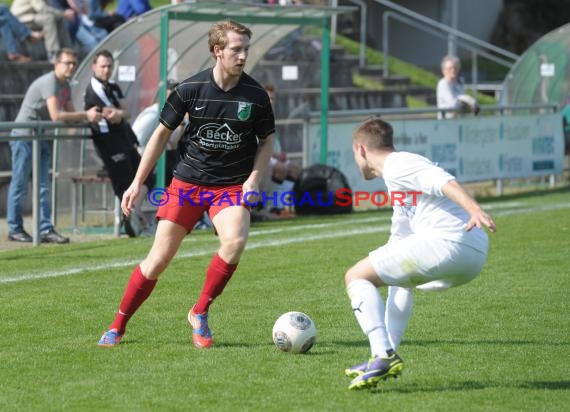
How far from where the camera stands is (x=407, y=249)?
6473 mm

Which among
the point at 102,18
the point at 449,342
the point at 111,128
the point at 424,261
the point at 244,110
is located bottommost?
the point at 449,342

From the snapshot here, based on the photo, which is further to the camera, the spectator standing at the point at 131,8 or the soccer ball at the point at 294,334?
the spectator standing at the point at 131,8

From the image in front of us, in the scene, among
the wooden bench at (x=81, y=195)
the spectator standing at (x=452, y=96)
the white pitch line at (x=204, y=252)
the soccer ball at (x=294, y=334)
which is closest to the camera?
the soccer ball at (x=294, y=334)

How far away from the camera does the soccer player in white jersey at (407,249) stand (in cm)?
640

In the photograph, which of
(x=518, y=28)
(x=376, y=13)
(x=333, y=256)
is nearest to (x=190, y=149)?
(x=333, y=256)

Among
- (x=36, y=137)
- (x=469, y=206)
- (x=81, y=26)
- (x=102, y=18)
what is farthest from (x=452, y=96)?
(x=469, y=206)

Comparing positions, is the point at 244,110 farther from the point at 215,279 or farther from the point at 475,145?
the point at 475,145

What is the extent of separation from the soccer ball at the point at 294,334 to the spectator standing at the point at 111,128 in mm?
6226

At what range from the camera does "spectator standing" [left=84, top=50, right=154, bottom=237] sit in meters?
13.4

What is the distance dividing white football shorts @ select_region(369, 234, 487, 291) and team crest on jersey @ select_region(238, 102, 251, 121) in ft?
5.28

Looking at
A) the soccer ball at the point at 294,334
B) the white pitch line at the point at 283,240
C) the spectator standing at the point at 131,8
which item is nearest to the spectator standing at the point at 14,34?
the spectator standing at the point at 131,8

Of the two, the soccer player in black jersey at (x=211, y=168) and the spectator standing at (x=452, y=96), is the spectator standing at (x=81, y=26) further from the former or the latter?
the soccer player in black jersey at (x=211, y=168)

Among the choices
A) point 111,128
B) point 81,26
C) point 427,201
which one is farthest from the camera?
point 81,26

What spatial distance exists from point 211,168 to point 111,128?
586 cm
